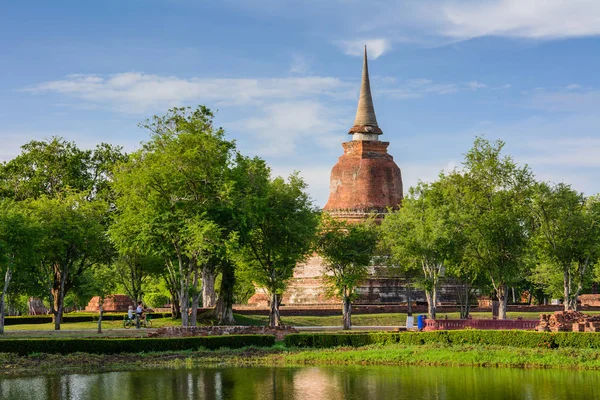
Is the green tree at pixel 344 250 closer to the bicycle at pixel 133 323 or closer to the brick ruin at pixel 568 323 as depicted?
the bicycle at pixel 133 323

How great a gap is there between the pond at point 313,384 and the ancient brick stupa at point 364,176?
134 feet

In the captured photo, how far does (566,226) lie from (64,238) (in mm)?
26726

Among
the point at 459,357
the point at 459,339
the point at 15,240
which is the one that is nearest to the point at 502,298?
the point at 459,339

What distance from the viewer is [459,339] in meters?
35.7

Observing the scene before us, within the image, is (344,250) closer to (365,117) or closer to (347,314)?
(347,314)

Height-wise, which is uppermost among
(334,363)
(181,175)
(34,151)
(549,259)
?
(34,151)

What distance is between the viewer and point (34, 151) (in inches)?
2418

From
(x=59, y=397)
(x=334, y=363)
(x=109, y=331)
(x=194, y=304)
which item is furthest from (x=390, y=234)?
(x=59, y=397)

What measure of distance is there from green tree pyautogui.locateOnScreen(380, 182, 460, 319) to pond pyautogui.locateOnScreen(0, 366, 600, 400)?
20.7m

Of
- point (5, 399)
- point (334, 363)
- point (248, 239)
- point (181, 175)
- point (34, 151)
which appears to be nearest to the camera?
point (5, 399)

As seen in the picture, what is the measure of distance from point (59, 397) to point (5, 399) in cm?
136

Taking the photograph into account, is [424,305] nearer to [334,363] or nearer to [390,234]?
[390,234]

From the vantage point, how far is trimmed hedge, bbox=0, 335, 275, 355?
32250 millimetres

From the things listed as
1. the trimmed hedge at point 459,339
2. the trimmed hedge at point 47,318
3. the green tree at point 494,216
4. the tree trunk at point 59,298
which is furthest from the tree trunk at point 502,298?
the tree trunk at point 59,298
